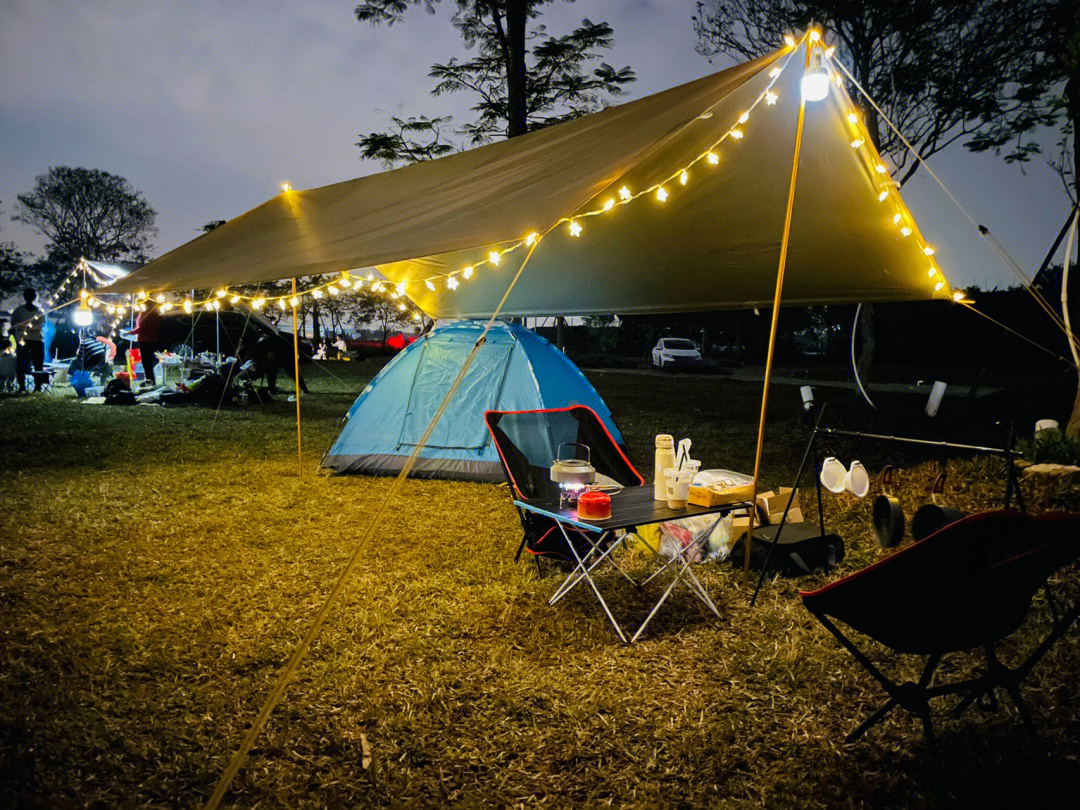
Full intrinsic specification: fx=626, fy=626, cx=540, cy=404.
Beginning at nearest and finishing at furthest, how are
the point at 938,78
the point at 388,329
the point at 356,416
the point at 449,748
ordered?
the point at 449,748 < the point at 356,416 < the point at 938,78 < the point at 388,329

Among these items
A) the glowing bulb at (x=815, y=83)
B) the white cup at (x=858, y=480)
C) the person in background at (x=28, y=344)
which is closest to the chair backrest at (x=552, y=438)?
the white cup at (x=858, y=480)

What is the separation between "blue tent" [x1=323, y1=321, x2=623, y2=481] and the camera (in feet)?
17.3

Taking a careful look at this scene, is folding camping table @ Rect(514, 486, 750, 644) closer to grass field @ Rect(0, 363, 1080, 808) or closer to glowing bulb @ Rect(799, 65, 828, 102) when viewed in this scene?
grass field @ Rect(0, 363, 1080, 808)

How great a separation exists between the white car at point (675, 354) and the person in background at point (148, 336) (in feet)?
44.7

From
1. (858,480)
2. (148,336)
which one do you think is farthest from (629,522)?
(148,336)

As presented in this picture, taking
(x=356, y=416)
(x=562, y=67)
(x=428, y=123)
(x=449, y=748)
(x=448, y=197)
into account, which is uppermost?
(x=562, y=67)

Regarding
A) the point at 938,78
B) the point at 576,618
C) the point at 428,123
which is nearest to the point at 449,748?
the point at 576,618

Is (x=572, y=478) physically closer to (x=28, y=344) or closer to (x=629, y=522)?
(x=629, y=522)

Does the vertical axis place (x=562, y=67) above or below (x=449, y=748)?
above

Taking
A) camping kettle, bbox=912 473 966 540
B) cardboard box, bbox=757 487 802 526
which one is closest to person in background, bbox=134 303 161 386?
cardboard box, bbox=757 487 802 526

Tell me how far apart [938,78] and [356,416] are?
9.83 meters

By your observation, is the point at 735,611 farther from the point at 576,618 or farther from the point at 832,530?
the point at 832,530

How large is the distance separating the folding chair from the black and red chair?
163 cm

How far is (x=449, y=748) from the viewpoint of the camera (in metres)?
1.99
